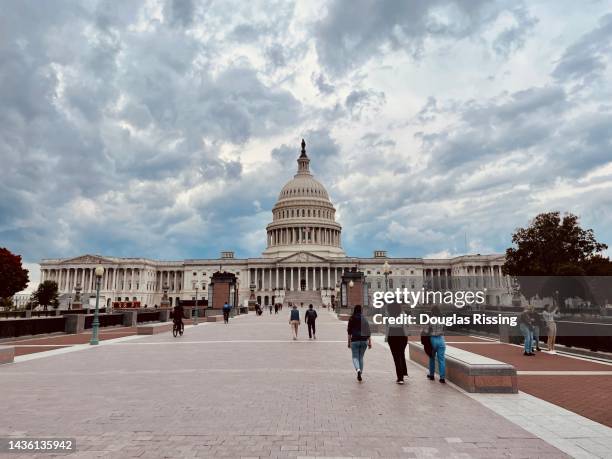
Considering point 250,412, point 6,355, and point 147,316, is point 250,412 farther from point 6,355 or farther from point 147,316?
point 147,316

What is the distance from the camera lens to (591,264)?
57.8 meters

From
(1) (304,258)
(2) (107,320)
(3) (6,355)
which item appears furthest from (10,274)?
(1) (304,258)

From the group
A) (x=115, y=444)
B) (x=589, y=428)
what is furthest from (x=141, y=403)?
(x=589, y=428)

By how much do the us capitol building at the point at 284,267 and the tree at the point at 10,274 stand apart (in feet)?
175

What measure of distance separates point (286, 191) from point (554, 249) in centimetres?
11375

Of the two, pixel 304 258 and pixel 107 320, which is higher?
pixel 304 258

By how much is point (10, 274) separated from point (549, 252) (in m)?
86.1

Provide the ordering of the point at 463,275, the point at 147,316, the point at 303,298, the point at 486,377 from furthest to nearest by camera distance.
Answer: the point at 463,275 → the point at 303,298 → the point at 147,316 → the point at 486,377

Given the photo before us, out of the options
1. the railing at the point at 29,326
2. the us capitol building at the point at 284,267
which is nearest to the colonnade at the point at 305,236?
the us capitol building at the point at 284,267

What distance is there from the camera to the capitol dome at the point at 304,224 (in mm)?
153625

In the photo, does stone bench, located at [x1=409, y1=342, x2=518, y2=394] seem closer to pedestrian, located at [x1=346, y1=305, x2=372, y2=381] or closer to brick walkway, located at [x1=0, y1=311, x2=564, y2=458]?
brick walkway, located at [x1=0, y1=311, x2=564, y2=458]

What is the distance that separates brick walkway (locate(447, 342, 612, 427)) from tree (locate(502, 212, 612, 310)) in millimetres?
40409

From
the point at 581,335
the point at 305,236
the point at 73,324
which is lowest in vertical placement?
the point at 581,335

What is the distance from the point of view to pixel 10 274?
266 ft
